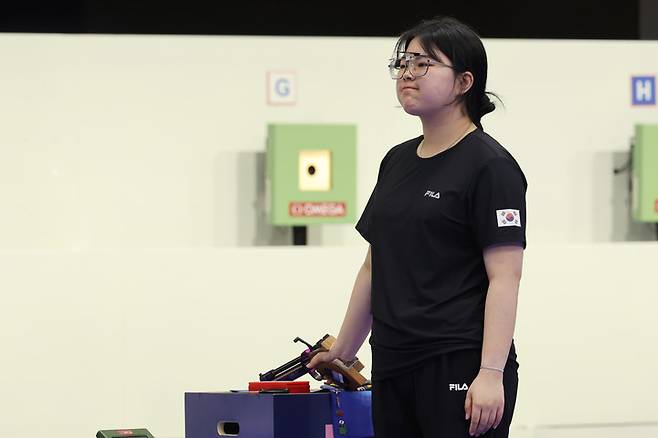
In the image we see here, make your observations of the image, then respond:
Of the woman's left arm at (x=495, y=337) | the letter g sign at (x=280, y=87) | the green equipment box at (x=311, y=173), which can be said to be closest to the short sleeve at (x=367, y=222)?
the woman's left arm at (x=495, y=337)

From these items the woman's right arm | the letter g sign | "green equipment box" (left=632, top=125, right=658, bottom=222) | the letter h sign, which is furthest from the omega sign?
the woman's right arm

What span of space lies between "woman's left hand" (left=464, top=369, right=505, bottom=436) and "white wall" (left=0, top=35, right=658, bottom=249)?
240 cm

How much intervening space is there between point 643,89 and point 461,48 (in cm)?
257

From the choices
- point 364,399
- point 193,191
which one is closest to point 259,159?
point 193,191

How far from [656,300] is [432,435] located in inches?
89.8

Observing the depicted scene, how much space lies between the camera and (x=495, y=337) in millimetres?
1858

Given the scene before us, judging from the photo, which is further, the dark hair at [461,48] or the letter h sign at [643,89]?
the letter h sign at [643,89]

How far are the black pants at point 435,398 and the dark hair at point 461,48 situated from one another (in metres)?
0.43

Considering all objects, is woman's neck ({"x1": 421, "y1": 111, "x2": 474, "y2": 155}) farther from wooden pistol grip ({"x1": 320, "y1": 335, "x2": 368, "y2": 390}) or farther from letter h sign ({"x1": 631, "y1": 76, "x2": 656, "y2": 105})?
letter h sign ({"x1": 631, "y1": 76, "x2": 656, "y2": 105})

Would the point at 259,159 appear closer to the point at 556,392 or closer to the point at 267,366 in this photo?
the point at 267,366

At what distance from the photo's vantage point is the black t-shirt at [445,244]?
188 centimetres

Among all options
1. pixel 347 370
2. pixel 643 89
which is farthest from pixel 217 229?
pixel 347 370

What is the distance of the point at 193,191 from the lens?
4.14 metres

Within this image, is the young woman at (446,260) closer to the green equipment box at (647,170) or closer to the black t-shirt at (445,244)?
the black t-shirt at (445,244)
